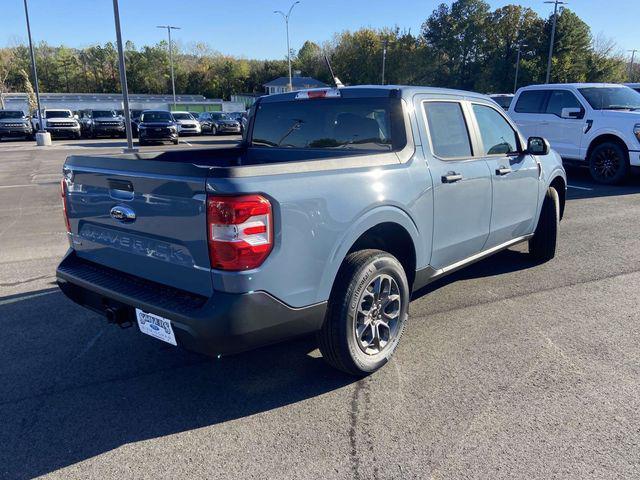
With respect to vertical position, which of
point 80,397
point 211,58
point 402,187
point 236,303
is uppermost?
point 211,58

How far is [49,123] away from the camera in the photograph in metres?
29.2

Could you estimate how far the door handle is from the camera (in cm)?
378

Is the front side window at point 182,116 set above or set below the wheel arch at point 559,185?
above

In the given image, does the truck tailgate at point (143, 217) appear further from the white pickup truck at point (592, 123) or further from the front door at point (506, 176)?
the white pickup truck at point (592, 123)

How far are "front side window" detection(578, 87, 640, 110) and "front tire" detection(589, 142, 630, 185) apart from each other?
0.85 m

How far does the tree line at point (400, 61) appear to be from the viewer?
194 ft

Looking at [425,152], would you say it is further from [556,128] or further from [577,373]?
[556,128]

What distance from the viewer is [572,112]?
1088 centimetres

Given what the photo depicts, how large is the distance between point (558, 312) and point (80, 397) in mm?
3845

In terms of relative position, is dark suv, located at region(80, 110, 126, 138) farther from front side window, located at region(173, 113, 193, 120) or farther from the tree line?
the tree line

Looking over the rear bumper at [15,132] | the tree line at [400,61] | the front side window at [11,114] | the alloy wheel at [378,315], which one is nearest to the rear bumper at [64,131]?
the rear bumper at [15,132]

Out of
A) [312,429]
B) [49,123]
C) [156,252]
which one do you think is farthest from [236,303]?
[49,123]

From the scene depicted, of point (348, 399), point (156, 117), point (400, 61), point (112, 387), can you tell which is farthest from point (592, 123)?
point (400, 61)

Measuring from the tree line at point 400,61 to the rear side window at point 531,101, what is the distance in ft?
161
